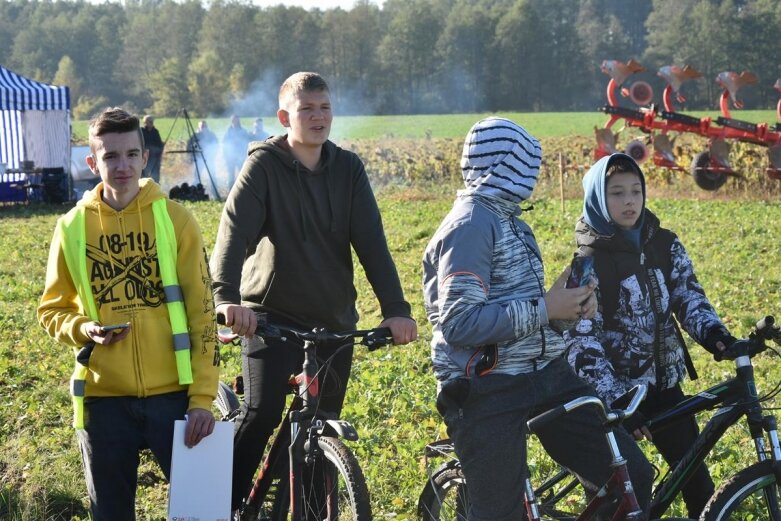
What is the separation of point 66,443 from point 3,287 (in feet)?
20.5

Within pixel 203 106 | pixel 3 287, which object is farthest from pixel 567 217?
pixel 203 106

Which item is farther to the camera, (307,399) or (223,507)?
(307,399)

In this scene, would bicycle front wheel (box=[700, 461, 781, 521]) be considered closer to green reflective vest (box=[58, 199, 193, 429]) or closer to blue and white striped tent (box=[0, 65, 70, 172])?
green reflective vest (box=[58, 199, 193, 429])

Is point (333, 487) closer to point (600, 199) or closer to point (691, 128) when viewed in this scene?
point (600, 199)

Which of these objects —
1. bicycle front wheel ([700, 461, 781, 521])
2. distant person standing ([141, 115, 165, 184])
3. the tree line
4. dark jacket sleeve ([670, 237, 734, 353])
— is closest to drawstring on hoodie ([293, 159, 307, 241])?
dark jacket sleeve ([670, 237, 734, 353])

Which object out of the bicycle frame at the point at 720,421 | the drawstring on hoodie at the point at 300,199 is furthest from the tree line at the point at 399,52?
A: the bicycle frame at the point at 720,421

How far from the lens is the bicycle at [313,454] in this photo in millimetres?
3814

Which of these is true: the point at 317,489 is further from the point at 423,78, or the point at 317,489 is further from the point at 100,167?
the point at 423,78

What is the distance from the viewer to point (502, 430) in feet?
11.1

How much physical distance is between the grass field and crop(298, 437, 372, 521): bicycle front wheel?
107cm

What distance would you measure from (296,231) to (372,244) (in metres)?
0.33

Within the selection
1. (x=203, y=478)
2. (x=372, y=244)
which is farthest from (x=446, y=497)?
(x=372, y=244)

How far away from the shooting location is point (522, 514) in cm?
348

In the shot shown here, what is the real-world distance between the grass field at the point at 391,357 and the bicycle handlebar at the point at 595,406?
1870 mm
